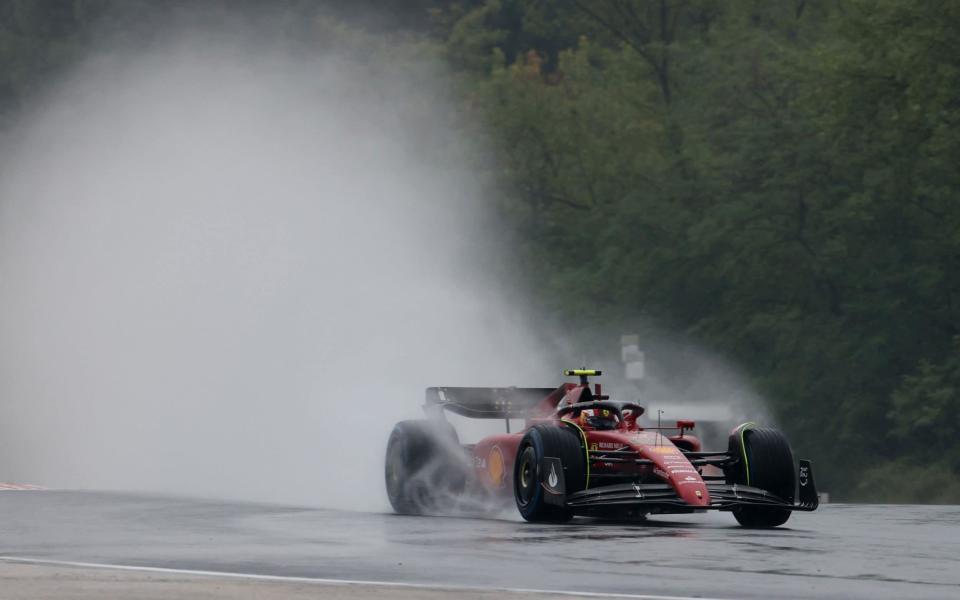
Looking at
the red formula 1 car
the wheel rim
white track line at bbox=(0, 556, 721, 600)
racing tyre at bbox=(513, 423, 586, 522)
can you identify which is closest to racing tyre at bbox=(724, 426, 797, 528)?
the red formula 1 car

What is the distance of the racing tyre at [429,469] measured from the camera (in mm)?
20797

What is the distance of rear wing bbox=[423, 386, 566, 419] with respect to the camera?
69.8 ft

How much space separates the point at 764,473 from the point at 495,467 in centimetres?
293

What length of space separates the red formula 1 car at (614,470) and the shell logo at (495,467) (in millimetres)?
10

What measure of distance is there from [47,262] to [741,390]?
17.1 m

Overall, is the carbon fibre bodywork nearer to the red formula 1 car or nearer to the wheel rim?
the red formula 1 car

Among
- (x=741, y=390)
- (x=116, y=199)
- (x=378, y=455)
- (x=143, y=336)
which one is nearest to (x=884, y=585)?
(x=378, y=455)

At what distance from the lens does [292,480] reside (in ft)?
→ 90.7

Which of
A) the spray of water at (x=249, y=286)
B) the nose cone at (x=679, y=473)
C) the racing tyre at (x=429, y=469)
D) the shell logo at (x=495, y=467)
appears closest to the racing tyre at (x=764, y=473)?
the nose cone at (x=679, y=473)

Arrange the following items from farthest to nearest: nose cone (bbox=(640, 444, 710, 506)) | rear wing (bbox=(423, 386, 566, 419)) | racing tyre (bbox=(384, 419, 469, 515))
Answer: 1. rear wing (bbox=(423, 386, 566, 419))
2. racing tyre (bbox=(384, 419, 469, 515))
3. nose cone (bbox=(640, 444, 710, 506))

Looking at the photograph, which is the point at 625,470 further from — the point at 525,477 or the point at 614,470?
the point at 525,477

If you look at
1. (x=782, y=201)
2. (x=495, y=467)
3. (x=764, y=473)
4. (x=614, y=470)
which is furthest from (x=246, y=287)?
(x=764, y=473)

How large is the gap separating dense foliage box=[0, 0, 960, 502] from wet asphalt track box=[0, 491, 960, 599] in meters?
21.8

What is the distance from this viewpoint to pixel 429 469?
2089 centimetres
